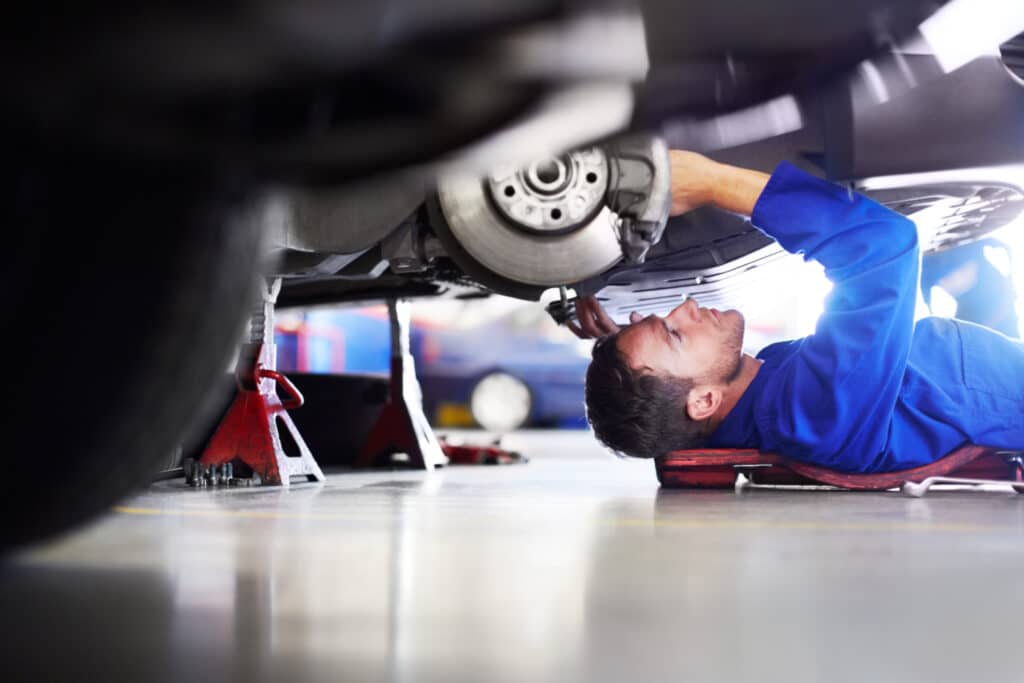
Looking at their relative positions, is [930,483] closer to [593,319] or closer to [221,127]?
[593,319]

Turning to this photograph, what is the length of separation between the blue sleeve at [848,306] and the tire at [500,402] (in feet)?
11.4

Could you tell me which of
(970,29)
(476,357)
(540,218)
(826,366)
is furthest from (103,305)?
(476,357)

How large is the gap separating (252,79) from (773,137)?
1090 mm

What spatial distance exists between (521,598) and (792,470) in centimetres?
106

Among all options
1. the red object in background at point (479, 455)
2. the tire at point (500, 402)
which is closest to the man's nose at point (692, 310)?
the red object in background at point (479, 455)

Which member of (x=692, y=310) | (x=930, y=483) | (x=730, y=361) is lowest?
(x=930, y=483)

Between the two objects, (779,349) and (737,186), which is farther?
(779,349)

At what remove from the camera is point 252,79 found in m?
0.27

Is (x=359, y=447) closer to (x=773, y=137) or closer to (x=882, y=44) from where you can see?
(x=773, y=137)

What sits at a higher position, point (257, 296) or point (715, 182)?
point (715, 182)

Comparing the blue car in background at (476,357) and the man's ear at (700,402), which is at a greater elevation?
the blue car in background at (476,357)

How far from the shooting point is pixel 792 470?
4.73 feet

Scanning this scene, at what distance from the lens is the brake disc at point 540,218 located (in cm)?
119

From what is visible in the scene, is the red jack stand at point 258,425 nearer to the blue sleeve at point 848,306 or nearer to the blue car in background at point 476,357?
the blue sleeve at point 848,306
